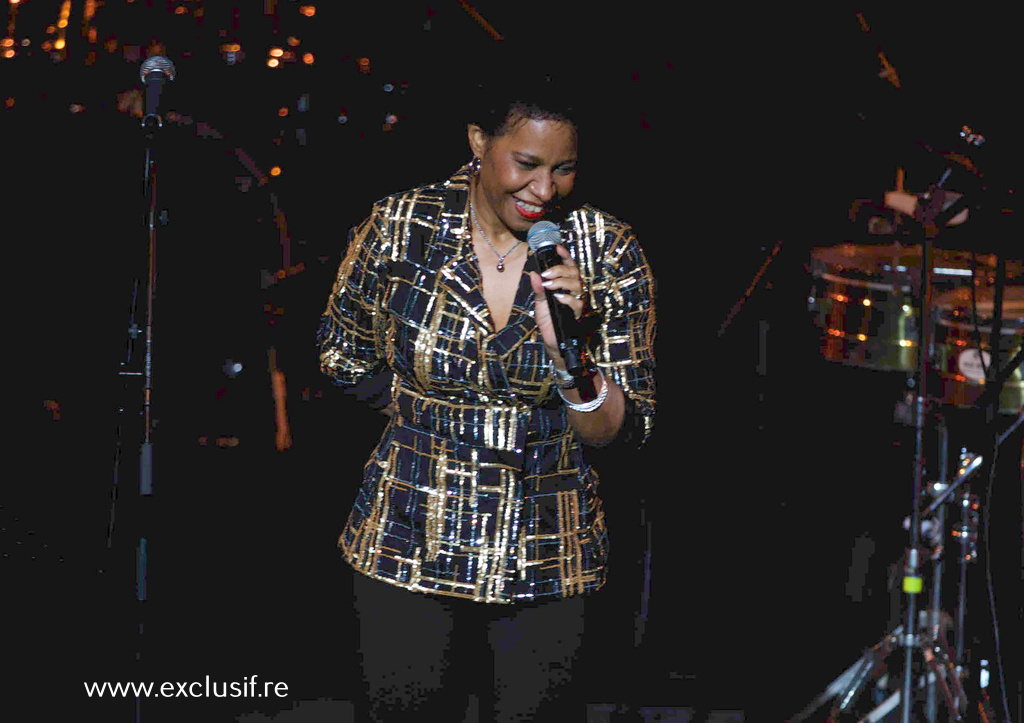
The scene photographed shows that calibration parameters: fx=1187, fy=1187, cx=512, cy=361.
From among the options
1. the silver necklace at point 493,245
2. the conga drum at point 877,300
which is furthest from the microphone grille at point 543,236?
the conga drum at point 877,300

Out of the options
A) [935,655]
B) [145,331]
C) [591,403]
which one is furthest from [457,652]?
[935,655]

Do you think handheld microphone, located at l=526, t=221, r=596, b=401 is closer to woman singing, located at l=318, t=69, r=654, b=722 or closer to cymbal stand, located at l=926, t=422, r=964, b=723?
woman singing, located at l=318, t=69, r=654, b=722

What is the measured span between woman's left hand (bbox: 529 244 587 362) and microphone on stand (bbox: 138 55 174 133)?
1.09m

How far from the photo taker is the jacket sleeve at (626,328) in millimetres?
2225

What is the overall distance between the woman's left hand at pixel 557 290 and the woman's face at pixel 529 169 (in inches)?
7.3

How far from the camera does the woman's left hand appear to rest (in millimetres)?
1959

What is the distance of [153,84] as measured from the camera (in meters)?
2.65

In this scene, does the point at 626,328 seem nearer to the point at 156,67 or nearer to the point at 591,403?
the point at 591,403

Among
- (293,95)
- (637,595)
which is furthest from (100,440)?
(637,595)

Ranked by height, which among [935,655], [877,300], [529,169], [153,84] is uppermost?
[153,84]

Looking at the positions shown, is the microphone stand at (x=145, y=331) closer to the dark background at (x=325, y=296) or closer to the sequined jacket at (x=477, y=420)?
the sequined jacket at (x=477, y=420)

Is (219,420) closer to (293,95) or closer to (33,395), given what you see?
(33,395)

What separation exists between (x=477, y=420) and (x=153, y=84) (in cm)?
113

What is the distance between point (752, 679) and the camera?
4.38 metres
